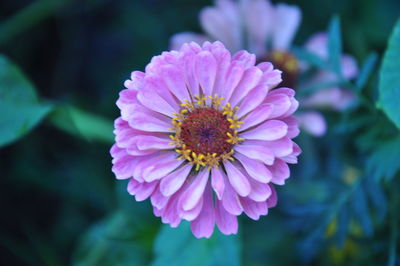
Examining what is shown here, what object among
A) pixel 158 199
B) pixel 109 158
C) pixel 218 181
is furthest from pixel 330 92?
pixel 109 158

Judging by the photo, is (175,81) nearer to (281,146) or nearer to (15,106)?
(281,146)

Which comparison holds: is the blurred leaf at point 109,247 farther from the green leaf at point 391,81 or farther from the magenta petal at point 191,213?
the green leaf at point 391,81

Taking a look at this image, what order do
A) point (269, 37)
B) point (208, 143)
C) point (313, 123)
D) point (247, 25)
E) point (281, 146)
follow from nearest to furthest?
point (281, 146) → point (208, 143) → point (313, 123) → point (247, 25) → point (269, 37)

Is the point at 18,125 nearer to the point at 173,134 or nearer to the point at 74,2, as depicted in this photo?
the point at 173,134

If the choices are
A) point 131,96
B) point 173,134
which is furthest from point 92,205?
point 131,96

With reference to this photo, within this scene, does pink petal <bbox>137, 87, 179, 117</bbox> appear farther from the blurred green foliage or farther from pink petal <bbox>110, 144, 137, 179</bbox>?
the blurred green foliage

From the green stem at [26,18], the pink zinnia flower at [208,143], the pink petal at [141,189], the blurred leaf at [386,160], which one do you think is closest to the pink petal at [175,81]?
the pink zinnia flower at [208,143]
